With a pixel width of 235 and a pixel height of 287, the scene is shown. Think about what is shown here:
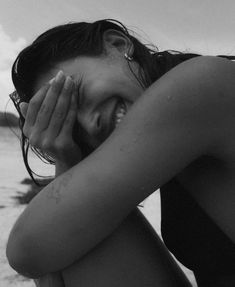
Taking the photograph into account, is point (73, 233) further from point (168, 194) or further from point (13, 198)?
point (13, 198)

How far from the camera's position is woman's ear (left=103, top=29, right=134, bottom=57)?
4.15 feet

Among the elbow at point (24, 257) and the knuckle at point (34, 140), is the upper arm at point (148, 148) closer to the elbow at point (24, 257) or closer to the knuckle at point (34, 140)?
the elbow at point (24, 257)

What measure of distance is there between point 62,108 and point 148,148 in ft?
0.98

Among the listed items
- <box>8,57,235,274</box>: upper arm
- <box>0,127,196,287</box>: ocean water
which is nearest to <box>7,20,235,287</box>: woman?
<box>8,57,235,274</box>: upper arm

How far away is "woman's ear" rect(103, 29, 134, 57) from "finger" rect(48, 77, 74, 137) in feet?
0.68

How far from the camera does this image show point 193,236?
114 cm

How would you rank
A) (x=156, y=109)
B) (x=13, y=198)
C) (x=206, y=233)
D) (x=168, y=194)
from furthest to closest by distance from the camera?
1. (x=13, y=198)
2. (x=168, y=194)
3. (x=206, y=233)
4. (x=156, y=109)

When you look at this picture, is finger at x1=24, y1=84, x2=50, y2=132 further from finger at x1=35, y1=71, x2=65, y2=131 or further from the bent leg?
the bent leg

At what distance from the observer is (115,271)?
1140 mm

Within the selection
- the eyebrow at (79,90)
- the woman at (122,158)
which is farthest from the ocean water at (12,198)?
the eyebrow at (79,90)

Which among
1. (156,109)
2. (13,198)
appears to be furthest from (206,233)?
(13,198)

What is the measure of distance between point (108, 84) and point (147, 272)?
495mm

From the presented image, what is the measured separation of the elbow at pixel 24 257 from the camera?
1015mm

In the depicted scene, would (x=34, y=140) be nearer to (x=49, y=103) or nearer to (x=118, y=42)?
(x=49, y=103)
